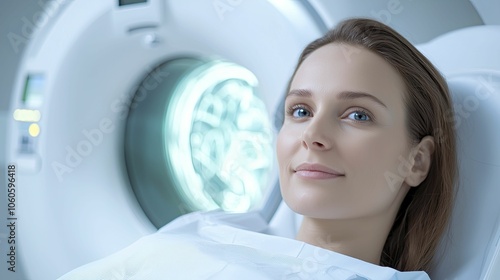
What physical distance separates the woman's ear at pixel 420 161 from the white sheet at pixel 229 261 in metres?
0.20

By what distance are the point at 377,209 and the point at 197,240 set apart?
0.35 m

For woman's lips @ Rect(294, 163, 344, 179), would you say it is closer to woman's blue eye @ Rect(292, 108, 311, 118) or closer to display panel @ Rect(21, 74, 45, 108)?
woman's blue eye @ Rect(292, 108, 311, 118)

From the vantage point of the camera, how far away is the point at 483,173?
1.15m

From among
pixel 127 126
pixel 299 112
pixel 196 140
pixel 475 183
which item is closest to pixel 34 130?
pixel 127 126

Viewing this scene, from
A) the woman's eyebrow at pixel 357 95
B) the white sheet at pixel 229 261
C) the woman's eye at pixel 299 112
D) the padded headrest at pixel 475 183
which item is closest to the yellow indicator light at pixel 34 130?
the white sheet at pixel 229 261

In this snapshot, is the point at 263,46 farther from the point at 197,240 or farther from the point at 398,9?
the point at 197,240

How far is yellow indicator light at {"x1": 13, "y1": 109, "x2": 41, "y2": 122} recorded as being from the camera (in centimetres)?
194

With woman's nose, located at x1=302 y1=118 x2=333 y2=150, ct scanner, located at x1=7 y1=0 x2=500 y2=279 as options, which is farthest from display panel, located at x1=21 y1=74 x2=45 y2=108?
woman's nose, located at x1=302 y1=118 x2=333 y2=150

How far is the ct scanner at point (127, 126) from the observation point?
1.73 meters

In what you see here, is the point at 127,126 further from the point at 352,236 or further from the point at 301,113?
the point at 352,236

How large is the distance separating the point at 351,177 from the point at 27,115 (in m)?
1.21

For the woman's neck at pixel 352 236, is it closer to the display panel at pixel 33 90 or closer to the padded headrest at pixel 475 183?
the padded headrest at pixel 475 183

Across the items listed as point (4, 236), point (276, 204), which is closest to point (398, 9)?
point (276, 204)

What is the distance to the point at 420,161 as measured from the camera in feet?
3.97
